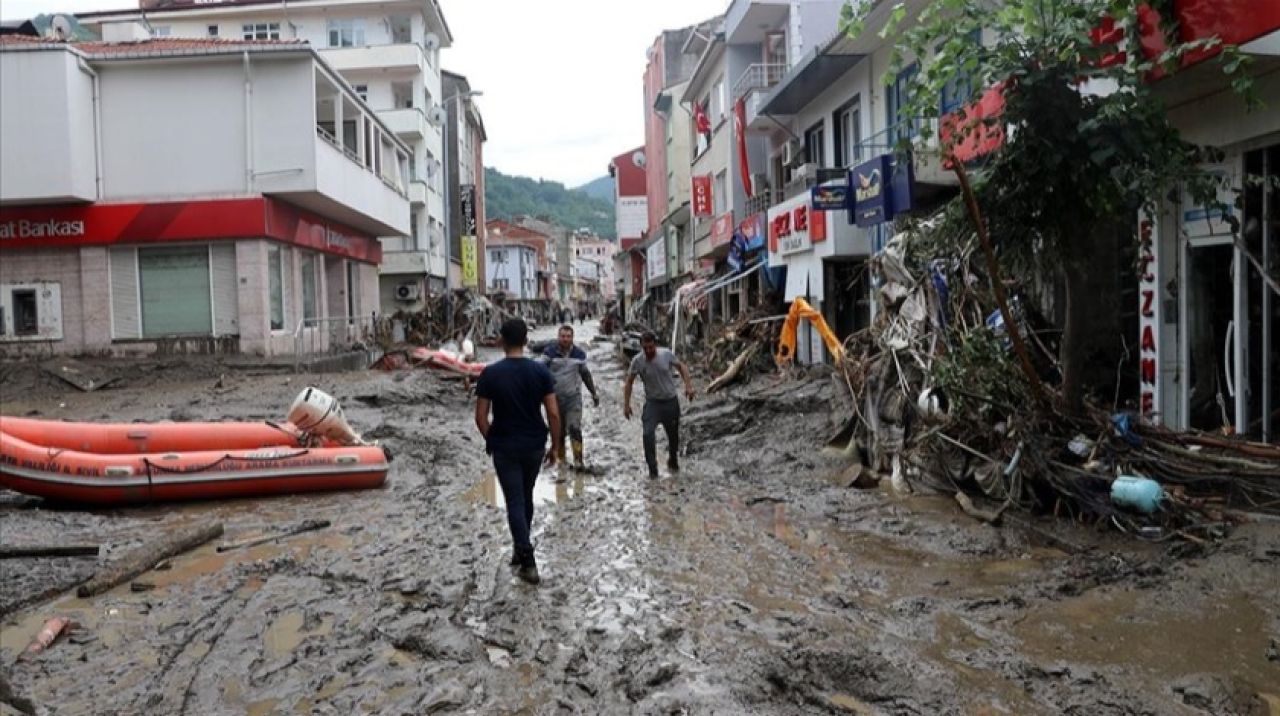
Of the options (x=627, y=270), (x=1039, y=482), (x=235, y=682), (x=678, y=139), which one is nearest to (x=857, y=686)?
(x=235, y=682)

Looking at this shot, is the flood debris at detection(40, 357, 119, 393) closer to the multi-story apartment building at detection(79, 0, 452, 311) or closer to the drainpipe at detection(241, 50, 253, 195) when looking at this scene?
the drainpipe at detection(241, 50, 253, 195)

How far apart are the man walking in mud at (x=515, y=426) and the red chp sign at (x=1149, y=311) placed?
596 cm

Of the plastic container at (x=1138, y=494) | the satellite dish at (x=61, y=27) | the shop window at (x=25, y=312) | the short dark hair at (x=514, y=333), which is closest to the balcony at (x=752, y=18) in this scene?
the satellite dish at (x=61, y=27)

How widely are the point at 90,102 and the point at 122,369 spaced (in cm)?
601

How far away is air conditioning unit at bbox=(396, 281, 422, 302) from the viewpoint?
Answer: 40.2 meters

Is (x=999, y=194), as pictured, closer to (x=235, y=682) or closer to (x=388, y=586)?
(x=388, y=586)

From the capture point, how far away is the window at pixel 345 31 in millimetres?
39500

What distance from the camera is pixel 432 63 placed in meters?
42.6

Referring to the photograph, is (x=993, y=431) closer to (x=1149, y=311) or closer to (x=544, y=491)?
(x=1149, y=311)

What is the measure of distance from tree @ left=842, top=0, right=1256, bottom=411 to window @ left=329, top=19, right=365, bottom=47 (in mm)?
36178

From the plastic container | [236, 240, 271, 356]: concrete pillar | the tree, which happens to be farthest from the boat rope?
[236, 240, 271, 356]: concrete pillar

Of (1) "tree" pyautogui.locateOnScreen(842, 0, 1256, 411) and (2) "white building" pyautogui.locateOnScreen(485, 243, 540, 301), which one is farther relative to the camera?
(2) "white building" pyautogui.locateOnScreen(485, 243, 540, 301)

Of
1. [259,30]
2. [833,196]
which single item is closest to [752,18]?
[833,196]

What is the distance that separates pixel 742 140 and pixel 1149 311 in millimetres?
17440
